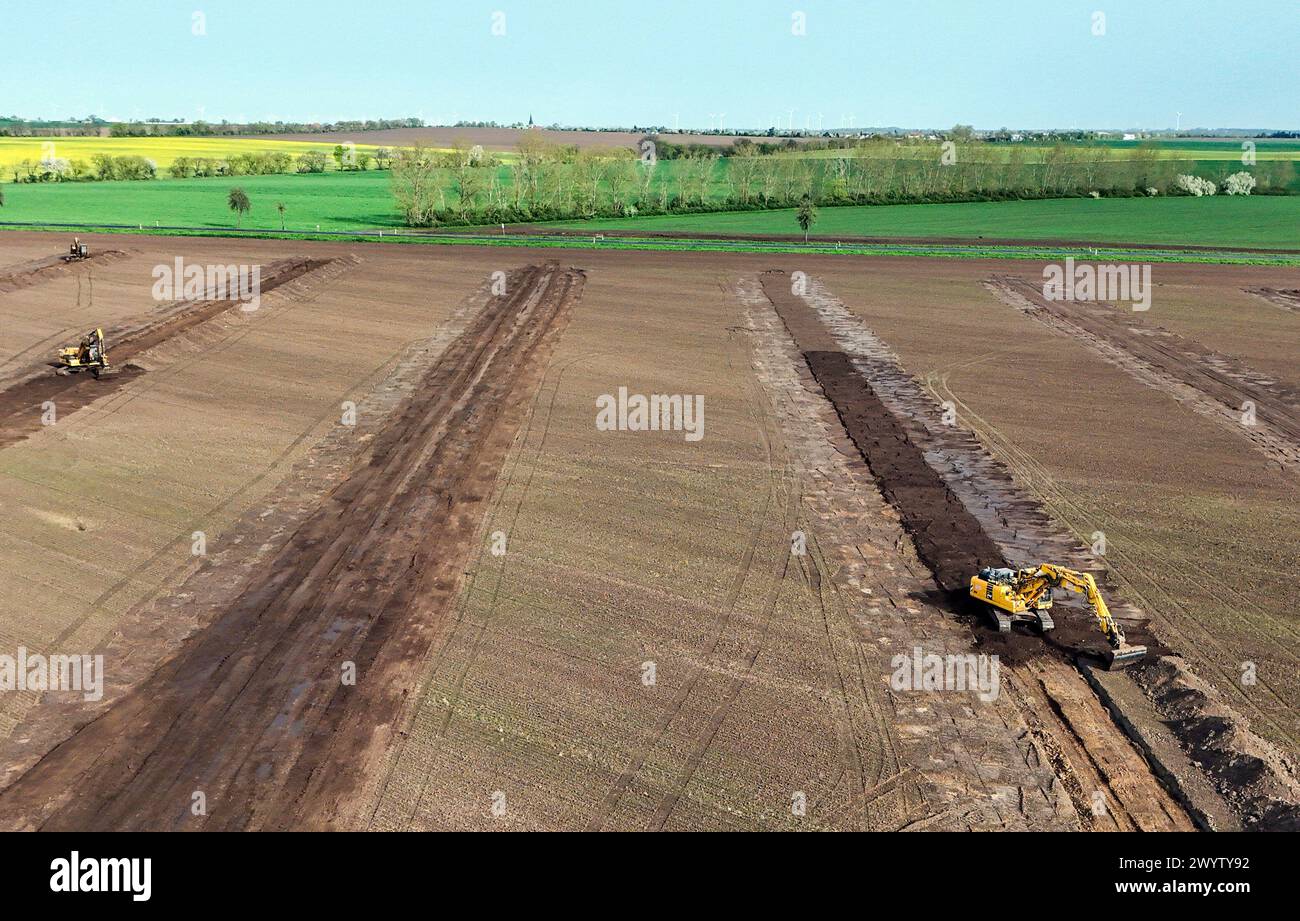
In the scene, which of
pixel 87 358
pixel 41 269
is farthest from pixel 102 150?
pixel 87 358

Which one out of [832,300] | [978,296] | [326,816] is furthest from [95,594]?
[978,296]

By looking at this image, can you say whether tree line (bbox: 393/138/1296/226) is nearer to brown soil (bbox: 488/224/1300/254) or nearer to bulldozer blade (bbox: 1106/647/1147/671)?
brown soil (bbox: 488/224/1300/254)

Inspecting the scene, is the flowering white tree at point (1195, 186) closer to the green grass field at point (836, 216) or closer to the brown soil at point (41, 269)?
the green grass field at point (836, 216)

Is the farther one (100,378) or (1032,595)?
(100,378)

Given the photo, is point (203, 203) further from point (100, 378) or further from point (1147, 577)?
point (1147, 577)

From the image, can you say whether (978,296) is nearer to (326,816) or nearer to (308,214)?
(326,816)
